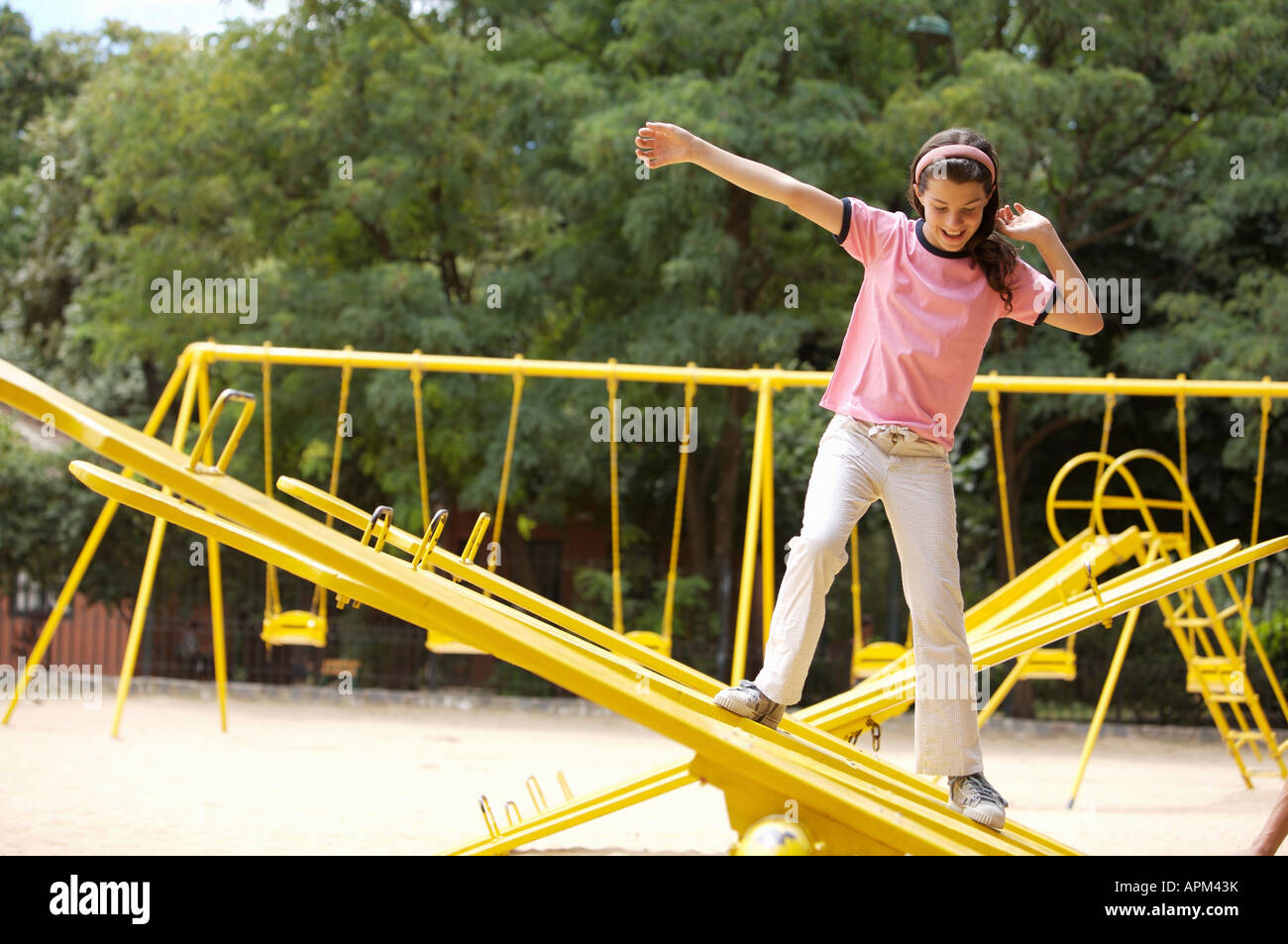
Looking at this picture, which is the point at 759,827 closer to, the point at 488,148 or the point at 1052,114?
the point at 1052,114

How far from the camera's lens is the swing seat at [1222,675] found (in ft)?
21.9

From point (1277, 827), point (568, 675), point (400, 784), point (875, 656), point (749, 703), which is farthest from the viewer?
point (875, 656)

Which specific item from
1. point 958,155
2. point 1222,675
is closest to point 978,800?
point 958,155

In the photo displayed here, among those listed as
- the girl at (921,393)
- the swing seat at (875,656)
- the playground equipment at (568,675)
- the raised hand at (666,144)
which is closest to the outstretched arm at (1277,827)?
the playground equipment at (568,675)

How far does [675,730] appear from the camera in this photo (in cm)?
268

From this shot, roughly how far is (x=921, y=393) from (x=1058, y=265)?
0.47 meters

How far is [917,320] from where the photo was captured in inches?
122

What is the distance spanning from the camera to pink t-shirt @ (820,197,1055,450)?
10.2 feet

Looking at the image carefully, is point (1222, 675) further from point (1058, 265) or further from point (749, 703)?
point (749, 703)

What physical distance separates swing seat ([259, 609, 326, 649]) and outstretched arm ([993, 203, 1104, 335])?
5411 mm

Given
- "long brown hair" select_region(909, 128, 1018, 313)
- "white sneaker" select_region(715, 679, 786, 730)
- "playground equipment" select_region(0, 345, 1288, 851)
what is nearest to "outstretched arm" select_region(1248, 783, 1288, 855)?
"playground equipment" select_region(0, 345, 1288, 851)

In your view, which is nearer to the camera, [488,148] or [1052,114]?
[1052,114]

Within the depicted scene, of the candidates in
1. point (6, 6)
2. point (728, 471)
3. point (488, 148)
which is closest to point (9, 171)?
point (6, 6)
